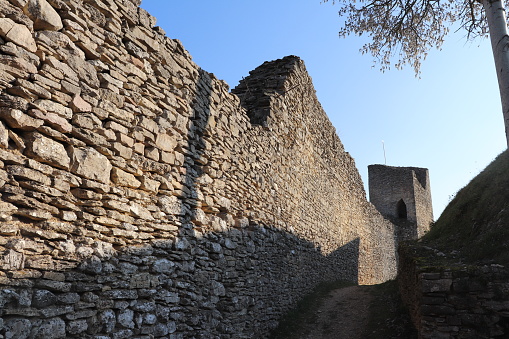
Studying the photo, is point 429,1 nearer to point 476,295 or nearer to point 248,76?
point 248,76

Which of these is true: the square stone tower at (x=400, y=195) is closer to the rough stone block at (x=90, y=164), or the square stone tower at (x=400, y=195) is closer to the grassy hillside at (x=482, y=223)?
the grassy hillside at (x=482, y=223)

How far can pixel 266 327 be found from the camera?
734 centimetres

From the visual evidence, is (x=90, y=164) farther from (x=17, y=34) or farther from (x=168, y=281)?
(x=168, y=281)

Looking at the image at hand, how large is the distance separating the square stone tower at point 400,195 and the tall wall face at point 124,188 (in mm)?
21565

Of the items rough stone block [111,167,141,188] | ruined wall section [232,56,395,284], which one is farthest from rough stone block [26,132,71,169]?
ruined wall section [232,56,395,284]

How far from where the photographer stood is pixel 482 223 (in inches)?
276

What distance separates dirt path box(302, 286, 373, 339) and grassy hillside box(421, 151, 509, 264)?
7.31 feet

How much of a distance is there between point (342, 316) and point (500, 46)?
6.40 m

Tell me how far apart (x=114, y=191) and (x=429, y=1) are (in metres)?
9.12

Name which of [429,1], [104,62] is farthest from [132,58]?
[429,1]

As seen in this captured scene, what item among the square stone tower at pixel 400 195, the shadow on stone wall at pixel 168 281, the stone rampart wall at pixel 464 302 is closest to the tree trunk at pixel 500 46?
the stone rampart wall at pixel 464 302

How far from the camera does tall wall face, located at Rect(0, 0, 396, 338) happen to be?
132 inches

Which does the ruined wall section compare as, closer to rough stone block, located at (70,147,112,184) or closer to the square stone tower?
rough stone block, located at (70,147,112,184)

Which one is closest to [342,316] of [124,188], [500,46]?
[500,46]
